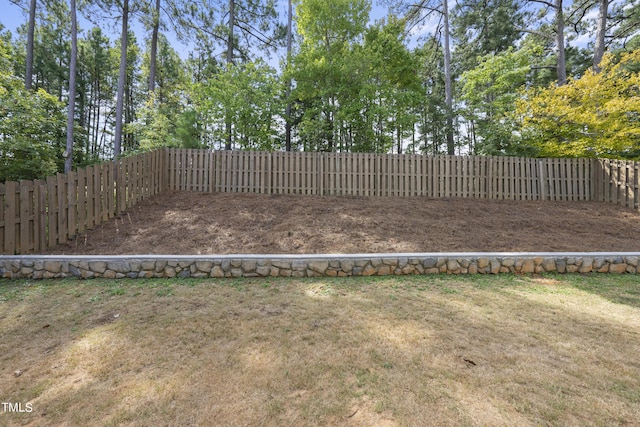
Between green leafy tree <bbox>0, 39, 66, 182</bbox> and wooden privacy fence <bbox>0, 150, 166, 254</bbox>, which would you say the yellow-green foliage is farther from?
green leafy tree <bbox>0, 39, 66, 182</bbox>

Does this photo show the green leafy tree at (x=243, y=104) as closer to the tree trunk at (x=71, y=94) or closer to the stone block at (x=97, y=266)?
the tree trunk at (x=71, y=94)

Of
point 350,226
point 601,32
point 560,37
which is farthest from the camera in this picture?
point 560,37

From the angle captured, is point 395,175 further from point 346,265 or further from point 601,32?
point 601,32

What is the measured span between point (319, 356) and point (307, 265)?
2.03m

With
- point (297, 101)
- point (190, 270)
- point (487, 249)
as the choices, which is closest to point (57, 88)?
point (297, 101)

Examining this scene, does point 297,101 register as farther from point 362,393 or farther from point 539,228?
point 362,393

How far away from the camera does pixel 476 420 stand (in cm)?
156

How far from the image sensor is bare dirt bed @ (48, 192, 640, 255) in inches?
197

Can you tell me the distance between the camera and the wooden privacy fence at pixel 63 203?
13.8 feet

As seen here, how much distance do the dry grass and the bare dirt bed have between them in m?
1.44

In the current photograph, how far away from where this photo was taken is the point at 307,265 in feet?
13.7

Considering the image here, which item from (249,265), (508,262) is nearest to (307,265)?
(249,265)

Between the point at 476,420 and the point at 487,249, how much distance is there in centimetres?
403

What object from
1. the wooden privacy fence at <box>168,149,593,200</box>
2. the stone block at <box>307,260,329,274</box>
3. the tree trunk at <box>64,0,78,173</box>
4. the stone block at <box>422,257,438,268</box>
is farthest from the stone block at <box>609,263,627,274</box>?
the tree trunk at <box>64,0,78,173</box>
